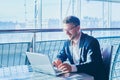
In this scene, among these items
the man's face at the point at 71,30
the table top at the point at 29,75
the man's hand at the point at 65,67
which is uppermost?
the man's face at the point at 71,30

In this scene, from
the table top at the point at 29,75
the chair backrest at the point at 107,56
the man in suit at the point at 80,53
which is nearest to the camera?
the table top at the point at 29,75

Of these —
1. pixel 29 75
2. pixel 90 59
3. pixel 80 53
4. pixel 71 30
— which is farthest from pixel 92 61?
pixel 29 75

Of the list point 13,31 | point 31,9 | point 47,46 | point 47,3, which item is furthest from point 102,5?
point 13,31

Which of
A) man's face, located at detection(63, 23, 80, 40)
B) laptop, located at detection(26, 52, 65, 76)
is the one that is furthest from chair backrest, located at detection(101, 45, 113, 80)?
laptop, located at detection(26, 52, 65, 76)

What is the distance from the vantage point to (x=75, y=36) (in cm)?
193

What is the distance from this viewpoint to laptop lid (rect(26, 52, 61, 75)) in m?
1.59

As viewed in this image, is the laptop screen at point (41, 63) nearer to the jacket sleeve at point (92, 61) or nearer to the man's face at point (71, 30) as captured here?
the jacket sleeve at point (92, 61)

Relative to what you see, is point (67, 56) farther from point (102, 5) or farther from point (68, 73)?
point (102, 5)

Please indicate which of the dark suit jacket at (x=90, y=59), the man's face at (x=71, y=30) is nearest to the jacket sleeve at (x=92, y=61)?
the dark suit jacket at (x=90, y=59)

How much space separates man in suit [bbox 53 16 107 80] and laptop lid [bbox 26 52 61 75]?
0.30ft

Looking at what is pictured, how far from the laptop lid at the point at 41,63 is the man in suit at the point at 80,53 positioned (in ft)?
0.30

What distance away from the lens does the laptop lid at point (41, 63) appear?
1589mm

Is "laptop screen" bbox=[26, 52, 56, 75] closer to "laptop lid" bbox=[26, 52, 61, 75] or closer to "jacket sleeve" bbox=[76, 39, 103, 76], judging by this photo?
"laptop lid" bbox=[26, 52, 61, 75]

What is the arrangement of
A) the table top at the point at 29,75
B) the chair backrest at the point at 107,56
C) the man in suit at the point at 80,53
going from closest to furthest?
the table top at the point at 29,75 → the man in suit at the point at 80,53 → the chair backrest at the point at 107,56
